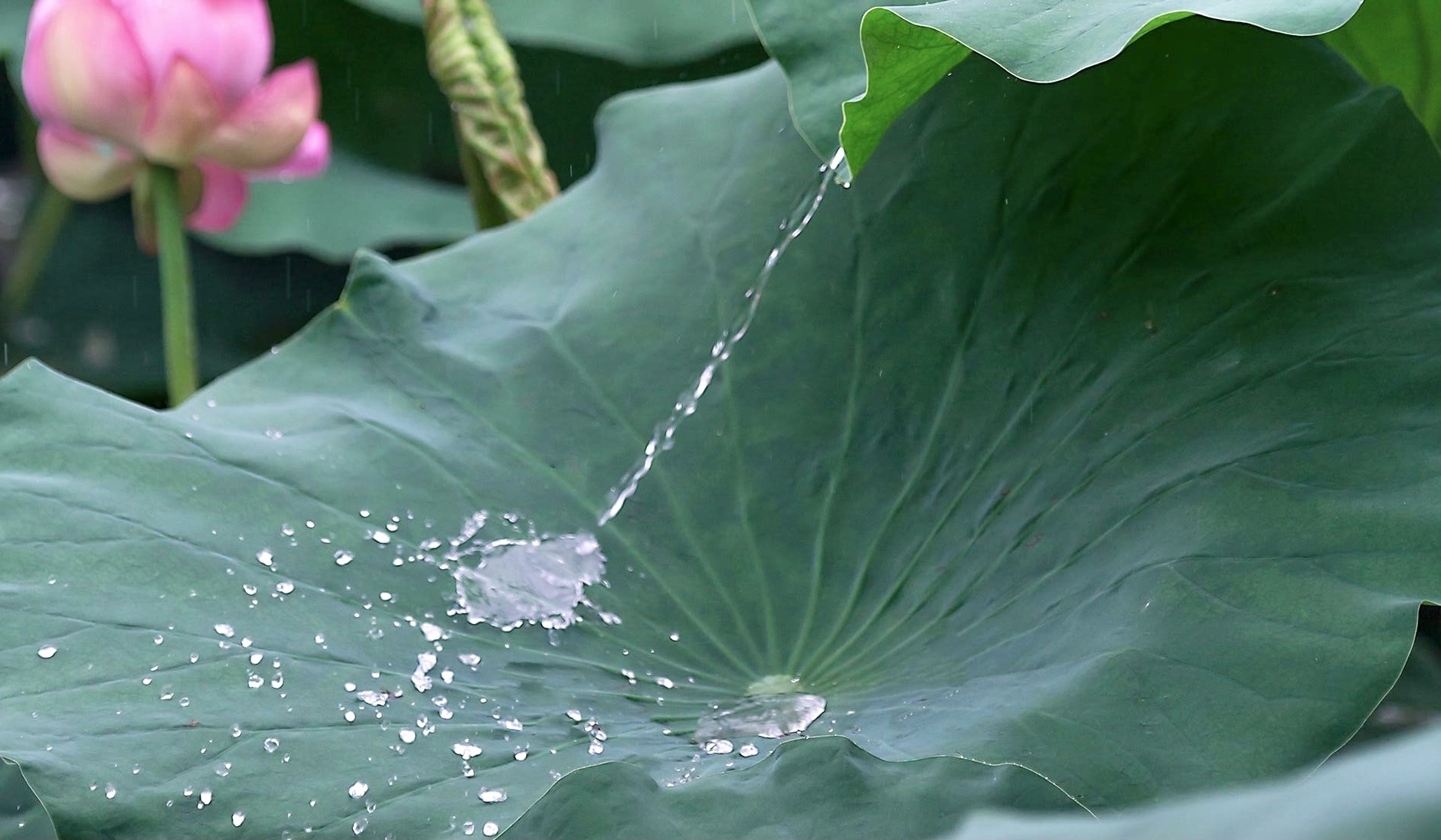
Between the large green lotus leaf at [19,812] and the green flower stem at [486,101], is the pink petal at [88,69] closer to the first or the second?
the green flower stem at [486,101]

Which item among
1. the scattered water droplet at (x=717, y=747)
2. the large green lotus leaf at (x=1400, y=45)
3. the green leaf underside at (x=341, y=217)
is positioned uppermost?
the large green lotus leaf at (x=1400, y=45)

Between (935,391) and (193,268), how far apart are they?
6.10 ft

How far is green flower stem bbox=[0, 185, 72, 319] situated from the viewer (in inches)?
89.5

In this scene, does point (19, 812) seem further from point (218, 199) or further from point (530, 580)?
point (218, 199)

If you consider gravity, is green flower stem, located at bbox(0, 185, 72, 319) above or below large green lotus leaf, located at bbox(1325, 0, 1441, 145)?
below

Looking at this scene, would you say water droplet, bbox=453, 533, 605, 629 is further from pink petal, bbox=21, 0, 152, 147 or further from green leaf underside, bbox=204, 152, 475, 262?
green leaf underside, bbox=204, 152, 475, 262

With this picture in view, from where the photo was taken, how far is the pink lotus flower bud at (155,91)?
118cm

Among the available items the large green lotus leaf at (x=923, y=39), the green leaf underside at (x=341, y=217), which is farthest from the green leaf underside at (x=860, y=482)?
the green leaf underside at (x=341, y=217)

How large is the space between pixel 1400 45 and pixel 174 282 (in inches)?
42.6

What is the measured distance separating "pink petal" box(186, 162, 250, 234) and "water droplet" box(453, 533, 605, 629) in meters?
0.66

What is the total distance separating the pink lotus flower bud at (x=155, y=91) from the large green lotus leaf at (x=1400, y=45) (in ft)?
3.01

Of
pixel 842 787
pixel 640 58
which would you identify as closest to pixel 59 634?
pixel 842 787

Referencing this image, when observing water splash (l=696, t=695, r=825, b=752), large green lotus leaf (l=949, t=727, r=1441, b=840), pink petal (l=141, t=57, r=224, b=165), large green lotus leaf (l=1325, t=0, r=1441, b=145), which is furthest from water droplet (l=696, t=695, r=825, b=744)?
pink petal (l=141, t=57, r=224, b=165)

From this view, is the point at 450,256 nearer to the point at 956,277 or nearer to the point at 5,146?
the point at 956,277
